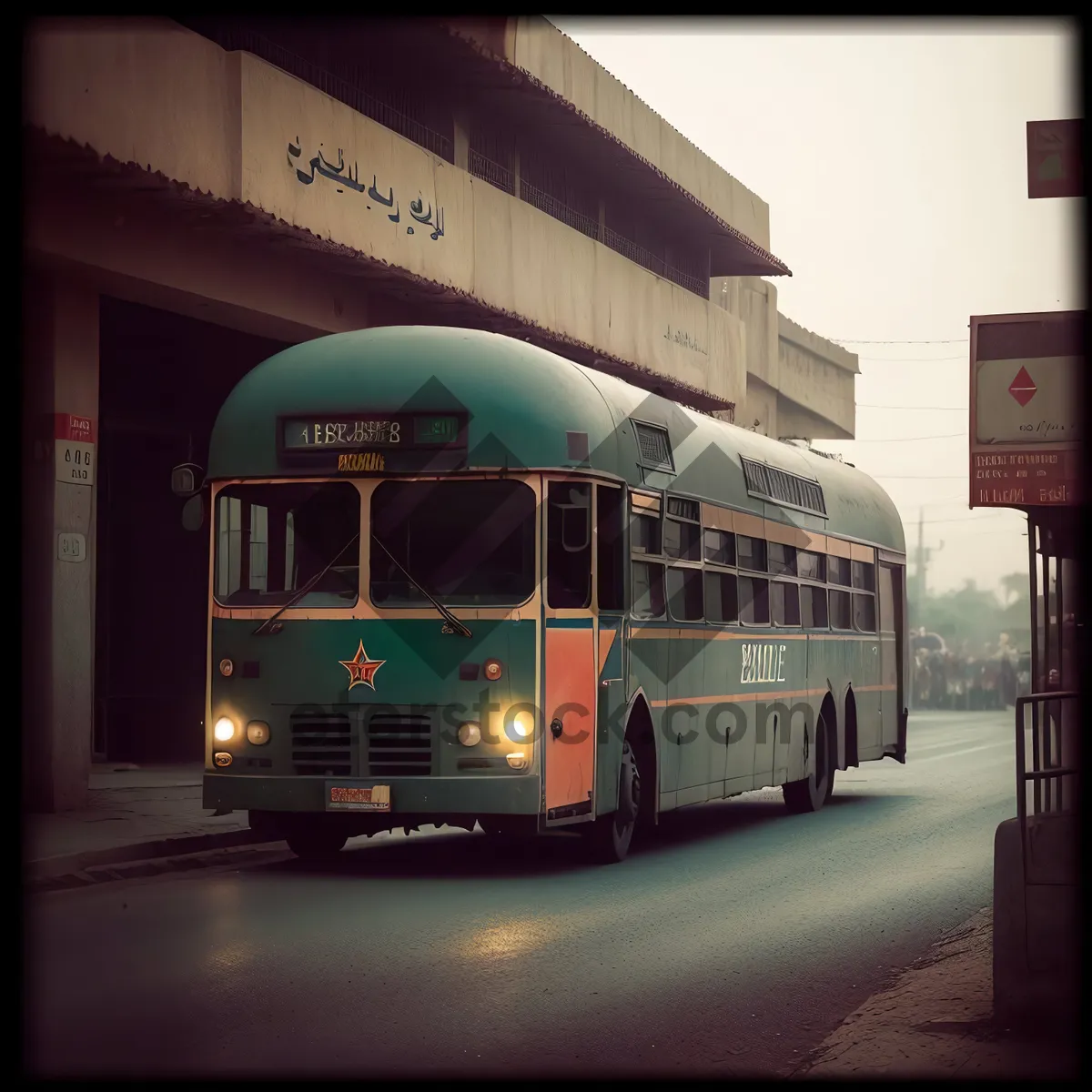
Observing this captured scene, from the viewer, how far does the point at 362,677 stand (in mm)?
12273

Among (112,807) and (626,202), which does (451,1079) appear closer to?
(112,807)

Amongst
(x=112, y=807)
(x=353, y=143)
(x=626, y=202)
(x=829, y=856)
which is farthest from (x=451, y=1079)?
(x=626, y=202)

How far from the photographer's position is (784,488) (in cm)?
1789

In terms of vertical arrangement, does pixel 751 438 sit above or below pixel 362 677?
above

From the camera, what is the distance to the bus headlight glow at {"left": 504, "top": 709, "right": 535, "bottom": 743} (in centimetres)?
1216

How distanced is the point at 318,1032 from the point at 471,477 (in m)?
5.57

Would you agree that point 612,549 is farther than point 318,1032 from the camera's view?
Yes

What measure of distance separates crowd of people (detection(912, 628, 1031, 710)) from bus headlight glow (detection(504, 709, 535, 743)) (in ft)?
191

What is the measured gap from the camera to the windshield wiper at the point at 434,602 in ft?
40.1

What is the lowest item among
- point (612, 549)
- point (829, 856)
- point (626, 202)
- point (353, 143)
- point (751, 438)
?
point (829, 856)

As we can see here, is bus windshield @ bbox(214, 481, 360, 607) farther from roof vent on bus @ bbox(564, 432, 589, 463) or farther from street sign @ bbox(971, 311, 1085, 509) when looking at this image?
street sign @ bbox(971, 311, 1085, 509)

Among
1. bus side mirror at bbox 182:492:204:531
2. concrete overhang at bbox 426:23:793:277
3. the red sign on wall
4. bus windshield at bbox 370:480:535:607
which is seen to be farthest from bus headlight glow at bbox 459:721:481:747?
concrete overhang at bbox 426:23:793:277

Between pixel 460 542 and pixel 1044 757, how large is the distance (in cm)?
462

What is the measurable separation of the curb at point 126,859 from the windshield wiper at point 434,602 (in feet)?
8.25
